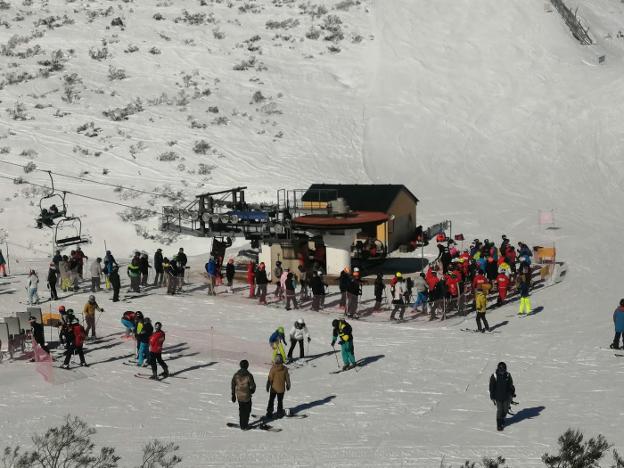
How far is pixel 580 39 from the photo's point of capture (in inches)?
2504

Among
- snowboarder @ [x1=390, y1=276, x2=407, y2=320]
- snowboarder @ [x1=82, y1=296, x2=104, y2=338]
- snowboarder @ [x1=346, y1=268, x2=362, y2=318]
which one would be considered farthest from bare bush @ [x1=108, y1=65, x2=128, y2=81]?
snowboarder @ [x1=82, y1=296, x2=104, y2=338]

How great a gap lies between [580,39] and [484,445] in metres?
48.7

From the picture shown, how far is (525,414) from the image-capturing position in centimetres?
2105

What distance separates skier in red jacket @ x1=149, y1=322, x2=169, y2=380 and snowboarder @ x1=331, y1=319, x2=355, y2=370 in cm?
379

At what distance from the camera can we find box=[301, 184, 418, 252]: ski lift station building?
125ft

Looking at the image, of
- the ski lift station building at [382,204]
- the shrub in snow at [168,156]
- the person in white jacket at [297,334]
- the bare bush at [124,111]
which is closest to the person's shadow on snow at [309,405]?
the person in white jacket at [297,334]

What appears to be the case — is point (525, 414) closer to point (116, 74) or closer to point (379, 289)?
point (379, 289)

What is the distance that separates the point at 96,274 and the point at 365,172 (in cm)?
2184

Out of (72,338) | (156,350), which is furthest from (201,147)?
(156,350)

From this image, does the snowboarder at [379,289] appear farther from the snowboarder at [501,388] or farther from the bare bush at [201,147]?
the bare bush at [201,147]

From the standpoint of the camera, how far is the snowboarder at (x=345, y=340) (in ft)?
77.5

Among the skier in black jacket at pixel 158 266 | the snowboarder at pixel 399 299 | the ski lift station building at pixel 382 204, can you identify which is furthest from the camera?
the ski lift station building at pixel 382 204

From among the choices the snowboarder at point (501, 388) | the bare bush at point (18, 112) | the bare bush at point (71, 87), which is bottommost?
the snowboarder at point (501, 388)

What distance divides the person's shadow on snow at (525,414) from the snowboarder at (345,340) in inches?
170
